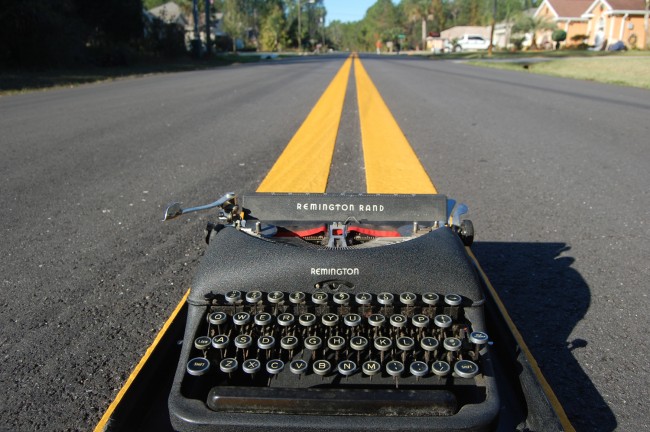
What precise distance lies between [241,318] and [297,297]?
0.62 feet

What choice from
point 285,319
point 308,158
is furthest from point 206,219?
point 285,319

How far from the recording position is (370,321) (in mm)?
1700

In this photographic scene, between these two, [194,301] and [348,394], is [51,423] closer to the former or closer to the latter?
[194,301]

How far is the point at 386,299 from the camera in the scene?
1742mm

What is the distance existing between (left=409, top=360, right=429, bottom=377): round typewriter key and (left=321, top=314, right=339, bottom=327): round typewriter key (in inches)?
10.4

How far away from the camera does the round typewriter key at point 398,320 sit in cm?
169

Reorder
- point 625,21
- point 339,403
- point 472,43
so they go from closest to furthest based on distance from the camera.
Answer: point 339,403 < point 625,21 < point 472,43

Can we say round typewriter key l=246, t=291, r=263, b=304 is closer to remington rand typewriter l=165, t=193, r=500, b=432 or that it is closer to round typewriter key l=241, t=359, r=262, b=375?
remington rand typewriter l=165, t=193, r=500, b=432

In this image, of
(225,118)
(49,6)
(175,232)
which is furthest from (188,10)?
(175,232)

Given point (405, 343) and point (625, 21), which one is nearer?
point (405, 343)

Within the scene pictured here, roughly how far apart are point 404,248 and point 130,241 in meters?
2.28

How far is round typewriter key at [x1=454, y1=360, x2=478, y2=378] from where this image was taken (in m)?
1.57

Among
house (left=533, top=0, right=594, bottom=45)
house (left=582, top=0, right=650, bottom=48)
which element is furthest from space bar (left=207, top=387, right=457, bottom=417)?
house (left=533, top=0, right=594, bottom=45)

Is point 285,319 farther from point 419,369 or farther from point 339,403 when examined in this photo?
point 419,369
